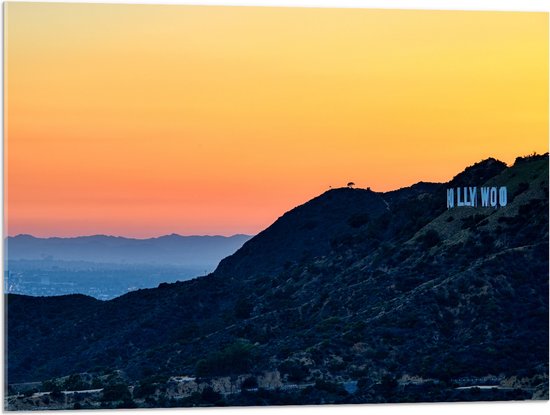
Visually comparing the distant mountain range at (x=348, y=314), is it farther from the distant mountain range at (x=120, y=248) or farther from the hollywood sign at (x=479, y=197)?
the distant mountain range at (x=120, y=248)

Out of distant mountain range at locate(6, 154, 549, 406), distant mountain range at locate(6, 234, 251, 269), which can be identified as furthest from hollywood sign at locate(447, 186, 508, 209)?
distant mountain range at locate(6, 234, 251, 269)

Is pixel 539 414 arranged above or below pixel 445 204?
below

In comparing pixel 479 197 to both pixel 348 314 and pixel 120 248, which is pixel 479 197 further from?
pixel 120 248

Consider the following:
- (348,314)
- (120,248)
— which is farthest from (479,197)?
(120,248)

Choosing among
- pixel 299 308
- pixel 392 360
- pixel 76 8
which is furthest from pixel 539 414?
pixel 299 308

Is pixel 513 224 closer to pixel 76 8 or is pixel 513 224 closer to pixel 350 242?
pixel 350 242

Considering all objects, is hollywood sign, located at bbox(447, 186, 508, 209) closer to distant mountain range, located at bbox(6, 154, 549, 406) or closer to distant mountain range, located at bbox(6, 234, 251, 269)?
distant mountain range, located at bbox(6, 154, 549, 406)
